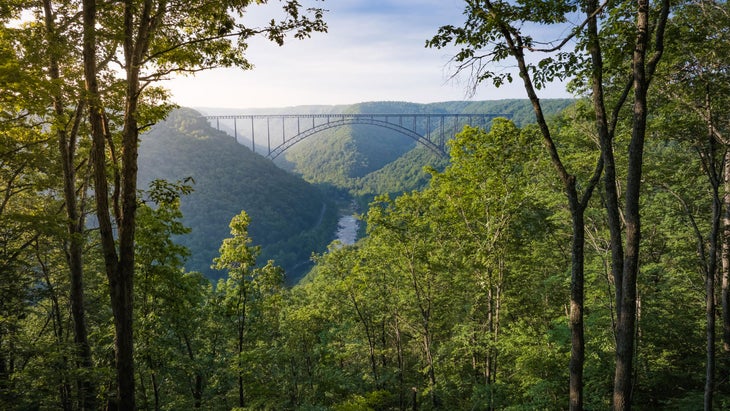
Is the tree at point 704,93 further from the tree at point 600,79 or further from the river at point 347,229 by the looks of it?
the river at point 347,229

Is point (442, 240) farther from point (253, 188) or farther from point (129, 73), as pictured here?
point (253, 188)

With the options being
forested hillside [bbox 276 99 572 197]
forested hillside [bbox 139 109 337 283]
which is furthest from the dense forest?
forested hillside [bbox 276 99 572 197]

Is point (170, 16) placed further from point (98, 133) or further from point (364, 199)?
point (364, 199)

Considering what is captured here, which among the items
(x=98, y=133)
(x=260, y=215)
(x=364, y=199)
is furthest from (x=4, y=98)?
(x=364, y=199)

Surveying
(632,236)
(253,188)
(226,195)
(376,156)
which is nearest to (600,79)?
(632,236)

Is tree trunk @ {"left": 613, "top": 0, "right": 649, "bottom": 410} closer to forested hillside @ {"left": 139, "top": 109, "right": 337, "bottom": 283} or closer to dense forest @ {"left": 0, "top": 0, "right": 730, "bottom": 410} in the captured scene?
dense forest @ {"left": 0, "top": 0, "right": 730, "bottom": 410}

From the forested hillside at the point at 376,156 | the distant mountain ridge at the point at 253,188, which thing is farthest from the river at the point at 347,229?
the forested hillside at the point at 376,156

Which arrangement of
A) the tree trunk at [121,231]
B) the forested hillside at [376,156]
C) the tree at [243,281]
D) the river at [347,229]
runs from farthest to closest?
the forested hillside at [376,156]
the river at [347,229]
the tree at [243,281]
the tree trunk at [121,231]
